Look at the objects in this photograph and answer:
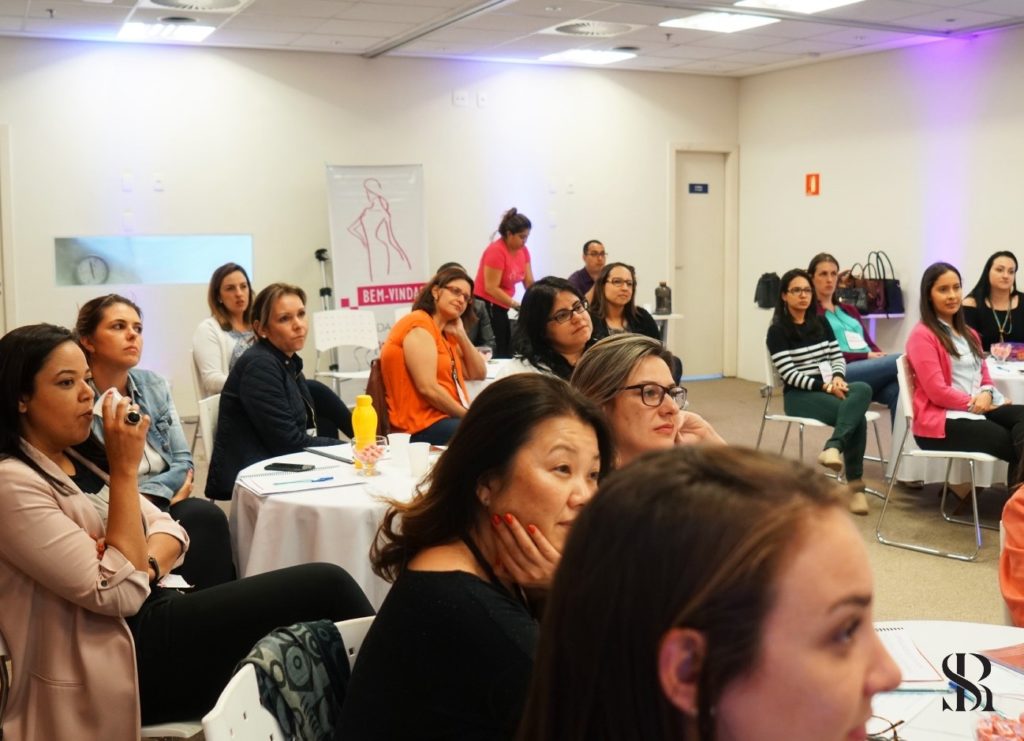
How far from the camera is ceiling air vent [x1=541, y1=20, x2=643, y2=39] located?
8.20m

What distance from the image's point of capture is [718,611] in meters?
0.83

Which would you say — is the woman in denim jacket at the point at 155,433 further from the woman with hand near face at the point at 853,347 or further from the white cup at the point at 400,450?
the woman with hand near face at the point at 853,347

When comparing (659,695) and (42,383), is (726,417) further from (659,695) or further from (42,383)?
(659,695)

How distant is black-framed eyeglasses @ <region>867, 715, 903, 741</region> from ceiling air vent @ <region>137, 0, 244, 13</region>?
645 cm

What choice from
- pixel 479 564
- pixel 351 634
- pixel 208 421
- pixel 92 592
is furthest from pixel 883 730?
pixel 208 421

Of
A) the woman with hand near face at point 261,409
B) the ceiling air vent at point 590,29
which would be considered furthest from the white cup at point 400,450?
the ceiling air vent at point 590,29

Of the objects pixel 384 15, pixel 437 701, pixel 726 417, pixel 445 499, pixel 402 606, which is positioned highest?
pixel 384 15

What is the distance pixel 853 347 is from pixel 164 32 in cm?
556

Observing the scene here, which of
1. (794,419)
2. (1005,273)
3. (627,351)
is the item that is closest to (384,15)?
(794,419)

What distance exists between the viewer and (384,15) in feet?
24.6

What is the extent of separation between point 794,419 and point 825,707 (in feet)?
18.6

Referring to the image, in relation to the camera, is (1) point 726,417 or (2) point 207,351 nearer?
(2) point 207,351

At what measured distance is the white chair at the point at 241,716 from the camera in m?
1.60

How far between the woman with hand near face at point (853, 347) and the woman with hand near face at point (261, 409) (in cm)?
381
